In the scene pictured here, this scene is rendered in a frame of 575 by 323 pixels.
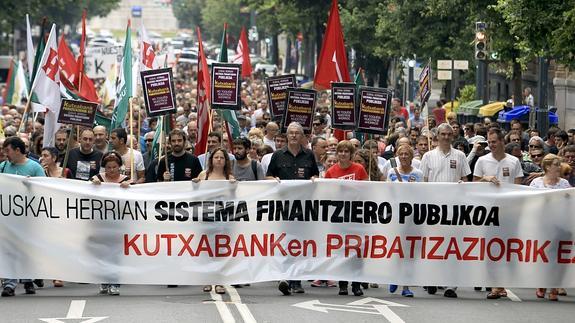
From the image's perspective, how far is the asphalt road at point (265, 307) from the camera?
1312cm

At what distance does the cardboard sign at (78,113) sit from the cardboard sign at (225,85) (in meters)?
1.55

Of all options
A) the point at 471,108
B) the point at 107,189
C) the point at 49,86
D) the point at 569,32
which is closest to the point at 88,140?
the point at 107,189

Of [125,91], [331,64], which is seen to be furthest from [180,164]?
[331,64]

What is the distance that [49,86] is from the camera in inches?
797

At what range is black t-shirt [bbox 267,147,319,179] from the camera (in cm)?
1570

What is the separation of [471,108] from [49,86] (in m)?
18.3

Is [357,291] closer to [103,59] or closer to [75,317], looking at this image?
[75,317]

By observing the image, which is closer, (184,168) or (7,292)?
(7,292)

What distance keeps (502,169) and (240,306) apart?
3.45m

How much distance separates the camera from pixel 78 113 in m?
17.4

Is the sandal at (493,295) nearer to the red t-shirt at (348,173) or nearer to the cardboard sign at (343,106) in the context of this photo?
the red t-shirt at (348,173)

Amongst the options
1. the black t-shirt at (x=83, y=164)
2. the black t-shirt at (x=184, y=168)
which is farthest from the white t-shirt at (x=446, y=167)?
the black t-shirt at (x=83, y=164)

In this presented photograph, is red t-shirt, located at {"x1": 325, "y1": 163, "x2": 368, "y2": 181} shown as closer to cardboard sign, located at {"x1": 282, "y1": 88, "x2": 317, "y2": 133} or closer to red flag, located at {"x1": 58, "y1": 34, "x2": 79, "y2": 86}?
cardboard sign, located at {"x1": 282, "y1": 88, "x2": 317, "y2": 133}

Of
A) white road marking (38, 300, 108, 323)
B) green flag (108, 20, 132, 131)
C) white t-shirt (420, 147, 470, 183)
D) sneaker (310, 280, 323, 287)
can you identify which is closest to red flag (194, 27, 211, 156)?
green flag (108, 20, 132, 131)
